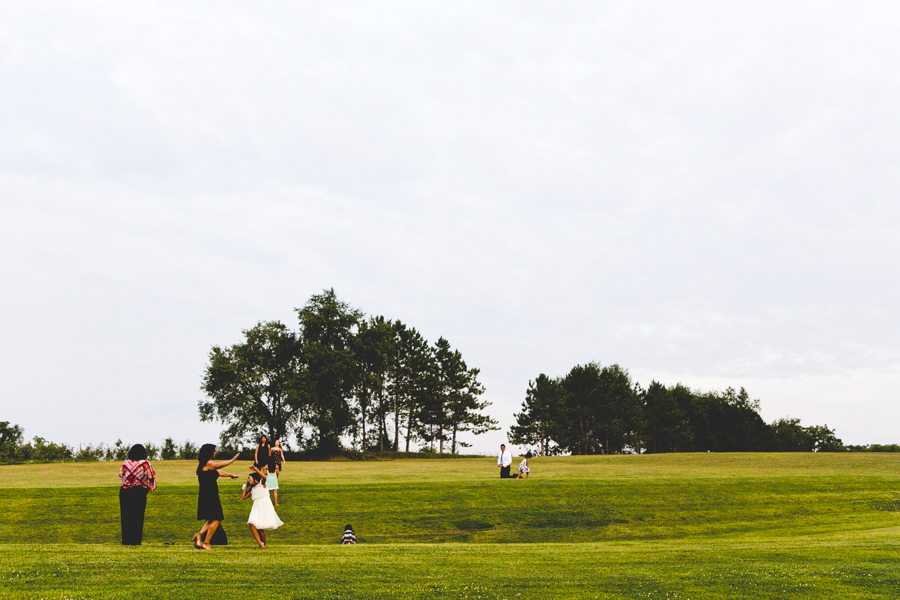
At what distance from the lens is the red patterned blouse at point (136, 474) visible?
46.4ft

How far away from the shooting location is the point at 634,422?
109 meters

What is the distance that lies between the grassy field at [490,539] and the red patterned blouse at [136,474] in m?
1.35

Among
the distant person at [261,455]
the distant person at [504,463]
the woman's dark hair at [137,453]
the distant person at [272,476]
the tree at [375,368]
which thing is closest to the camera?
the woman's dark hair at [137,453]

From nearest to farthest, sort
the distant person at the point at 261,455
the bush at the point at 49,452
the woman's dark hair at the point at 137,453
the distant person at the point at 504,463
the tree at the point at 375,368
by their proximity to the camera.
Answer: the woman's dark hair at the point at 137,453 → the distant person at the point at 261,455 → the distant person at the point at 504,463 → the bush at the point at 49,452 → the tree at the point at 375,368

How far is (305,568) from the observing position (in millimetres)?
11836

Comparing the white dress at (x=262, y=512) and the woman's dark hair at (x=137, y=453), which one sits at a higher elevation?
the woman's dark hair at (x=137, y=453)

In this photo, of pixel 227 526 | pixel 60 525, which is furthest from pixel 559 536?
pixel 60 525

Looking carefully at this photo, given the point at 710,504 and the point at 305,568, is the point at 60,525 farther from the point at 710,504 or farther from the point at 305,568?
the point at 710,504

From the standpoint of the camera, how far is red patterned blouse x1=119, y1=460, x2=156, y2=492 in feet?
46.4

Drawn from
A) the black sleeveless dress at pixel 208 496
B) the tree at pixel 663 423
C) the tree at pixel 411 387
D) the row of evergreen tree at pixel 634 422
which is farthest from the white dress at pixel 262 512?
the tree at pixel 663 423

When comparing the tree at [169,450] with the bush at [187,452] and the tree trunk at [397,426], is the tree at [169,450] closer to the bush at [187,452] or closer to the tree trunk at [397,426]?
the bush at [187,452]

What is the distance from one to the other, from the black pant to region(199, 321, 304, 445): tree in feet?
203

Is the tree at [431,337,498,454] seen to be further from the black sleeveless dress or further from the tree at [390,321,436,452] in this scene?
the black sleeveless dress

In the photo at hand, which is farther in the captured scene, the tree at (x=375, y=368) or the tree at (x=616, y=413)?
the tree at (x=616, y=413)
